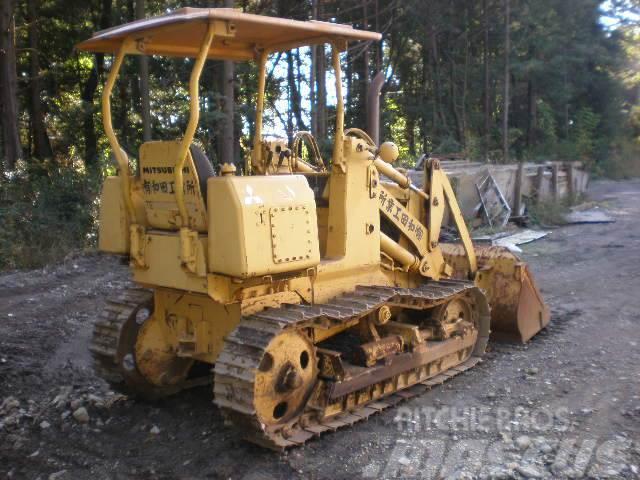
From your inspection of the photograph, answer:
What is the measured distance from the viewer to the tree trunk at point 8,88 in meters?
15.0

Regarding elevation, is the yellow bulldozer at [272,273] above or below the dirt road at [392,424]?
above

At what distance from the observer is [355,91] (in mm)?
25859

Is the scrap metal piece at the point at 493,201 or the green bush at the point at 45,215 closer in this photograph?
the green bush at the point at 45,215

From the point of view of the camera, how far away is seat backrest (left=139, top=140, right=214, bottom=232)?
448 centimetres

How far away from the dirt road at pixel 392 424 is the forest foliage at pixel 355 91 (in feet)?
20.0

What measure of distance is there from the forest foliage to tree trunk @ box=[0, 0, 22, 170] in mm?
32

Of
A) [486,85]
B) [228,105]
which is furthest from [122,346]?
[486,85]

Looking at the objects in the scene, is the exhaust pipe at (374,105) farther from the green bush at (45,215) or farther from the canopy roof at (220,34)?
the green bush at (45,215)

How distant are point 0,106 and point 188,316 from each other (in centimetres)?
1353

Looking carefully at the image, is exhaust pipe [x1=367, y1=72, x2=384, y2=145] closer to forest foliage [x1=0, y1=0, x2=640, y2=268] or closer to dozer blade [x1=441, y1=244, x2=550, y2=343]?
dozer blade [x1=441, y1=244, x2=550, y2=343]

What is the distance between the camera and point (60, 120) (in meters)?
21.0
